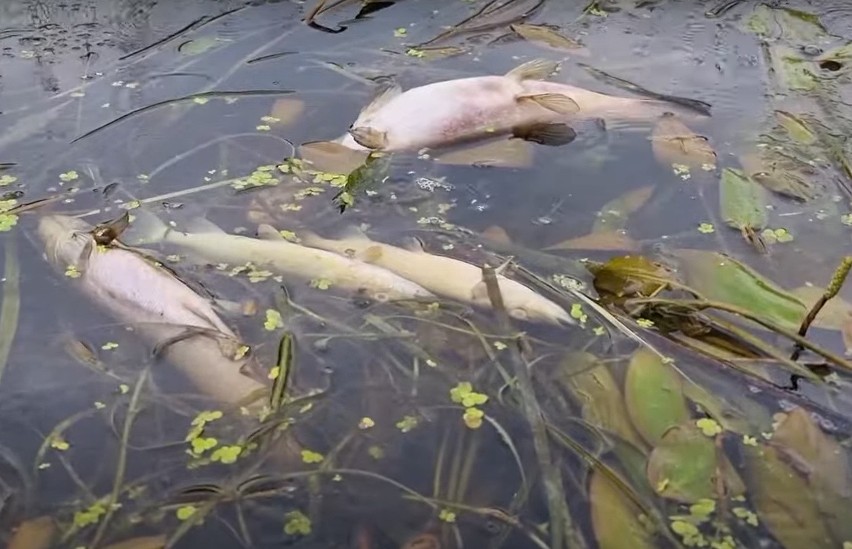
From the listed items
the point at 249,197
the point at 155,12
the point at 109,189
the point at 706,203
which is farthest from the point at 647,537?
the point at 155,12

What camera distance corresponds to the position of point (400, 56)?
2355 millimetres

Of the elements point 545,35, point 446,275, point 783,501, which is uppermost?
point 545,35

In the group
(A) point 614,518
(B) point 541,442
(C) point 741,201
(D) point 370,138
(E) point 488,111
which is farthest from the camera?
(E) point 488,111

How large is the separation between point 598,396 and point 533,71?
1023 millimetres

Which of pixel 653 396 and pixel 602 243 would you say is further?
pixel 602 243

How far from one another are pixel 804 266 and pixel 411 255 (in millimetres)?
749

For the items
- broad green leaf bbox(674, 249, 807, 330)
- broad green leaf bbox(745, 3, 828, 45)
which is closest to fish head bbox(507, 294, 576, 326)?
broad green leaf bbox(674, 249, 807, 330)

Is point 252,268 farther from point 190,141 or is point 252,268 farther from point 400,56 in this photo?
point 400,56

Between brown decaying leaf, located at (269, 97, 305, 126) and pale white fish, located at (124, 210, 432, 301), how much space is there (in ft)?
1.43

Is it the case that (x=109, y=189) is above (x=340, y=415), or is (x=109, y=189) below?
above

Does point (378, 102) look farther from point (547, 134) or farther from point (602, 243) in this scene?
point (602, 243)

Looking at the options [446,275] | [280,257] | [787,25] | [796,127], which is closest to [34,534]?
[280,257]

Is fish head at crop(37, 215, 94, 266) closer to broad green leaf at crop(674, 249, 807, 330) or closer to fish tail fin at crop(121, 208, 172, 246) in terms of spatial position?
fish tail fin at crop(121, 208, 172, 246)

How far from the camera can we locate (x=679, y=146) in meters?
1.96
